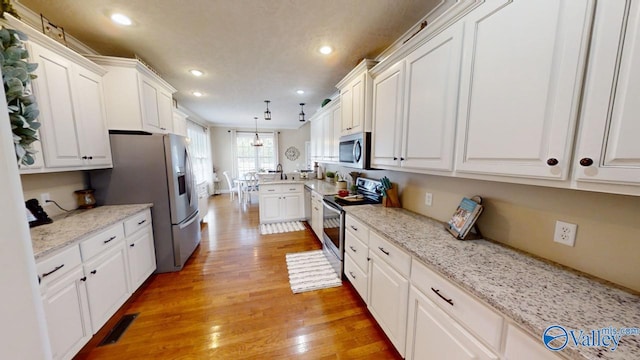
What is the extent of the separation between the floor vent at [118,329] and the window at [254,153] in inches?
247

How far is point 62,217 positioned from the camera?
193 centimetres

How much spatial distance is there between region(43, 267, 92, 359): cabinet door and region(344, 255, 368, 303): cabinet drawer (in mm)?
2080

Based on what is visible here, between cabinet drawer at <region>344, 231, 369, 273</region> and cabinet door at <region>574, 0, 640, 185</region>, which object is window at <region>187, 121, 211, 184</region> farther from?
cabinet door at <region>574, 0, 640, 185</region>

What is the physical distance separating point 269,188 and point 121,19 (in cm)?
296

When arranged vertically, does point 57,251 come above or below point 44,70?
below

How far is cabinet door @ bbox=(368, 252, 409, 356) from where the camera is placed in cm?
140

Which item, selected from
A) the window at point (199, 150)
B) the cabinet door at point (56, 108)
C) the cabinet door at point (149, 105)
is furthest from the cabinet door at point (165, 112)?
the window at point (199, 150)

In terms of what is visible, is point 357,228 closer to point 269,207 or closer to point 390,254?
point 390,254

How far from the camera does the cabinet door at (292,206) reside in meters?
4.39

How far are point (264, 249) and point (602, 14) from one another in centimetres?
353

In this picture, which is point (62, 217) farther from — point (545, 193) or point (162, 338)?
point (545, 193)

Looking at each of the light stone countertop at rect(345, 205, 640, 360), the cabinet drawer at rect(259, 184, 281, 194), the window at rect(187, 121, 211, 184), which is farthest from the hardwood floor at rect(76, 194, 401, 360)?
the window at rect(187, 121, 211, 184)

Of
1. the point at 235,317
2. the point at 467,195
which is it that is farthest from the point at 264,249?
the point at 467,195

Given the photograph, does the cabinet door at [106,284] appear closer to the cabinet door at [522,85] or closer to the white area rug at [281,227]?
the white area rug at [281,227]
